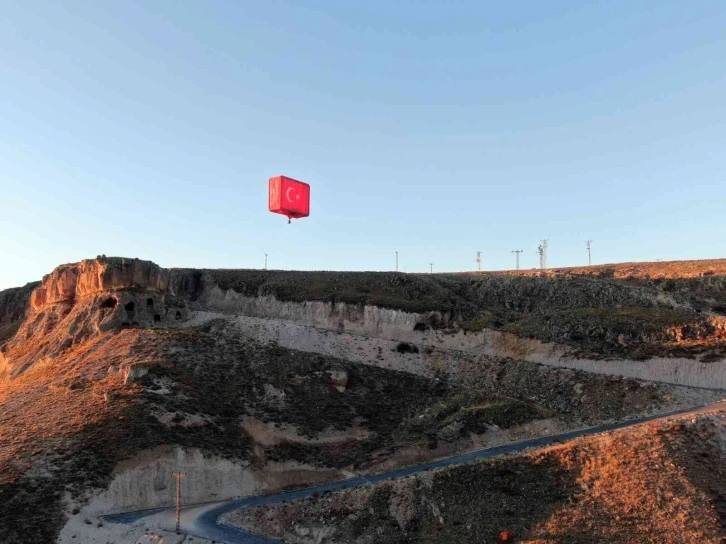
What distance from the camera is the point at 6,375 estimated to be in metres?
67.1

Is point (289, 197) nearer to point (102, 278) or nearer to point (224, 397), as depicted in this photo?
point (224, 397)

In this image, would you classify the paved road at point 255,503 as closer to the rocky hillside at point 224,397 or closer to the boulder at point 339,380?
the rocky hillside at point 224,397

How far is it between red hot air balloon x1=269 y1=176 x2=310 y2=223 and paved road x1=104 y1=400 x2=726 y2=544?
24.1m

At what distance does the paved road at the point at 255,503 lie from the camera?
114ft

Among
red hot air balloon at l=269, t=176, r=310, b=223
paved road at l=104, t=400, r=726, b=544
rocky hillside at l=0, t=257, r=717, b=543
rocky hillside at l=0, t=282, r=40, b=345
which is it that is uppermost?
red hot air balloon at l=269, t=176, r=310, b=223

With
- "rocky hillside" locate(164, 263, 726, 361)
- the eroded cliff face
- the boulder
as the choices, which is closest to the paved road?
"rocky hillside" locate(164, 263, 726, 361)

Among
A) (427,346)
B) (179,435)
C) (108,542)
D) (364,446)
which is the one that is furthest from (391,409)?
(108,542)

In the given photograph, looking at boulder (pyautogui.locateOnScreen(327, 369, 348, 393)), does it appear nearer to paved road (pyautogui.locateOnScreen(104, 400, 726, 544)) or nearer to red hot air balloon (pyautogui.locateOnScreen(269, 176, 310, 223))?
paved road (pyautogui.locateOnScreen(104, 400, 726, 544))

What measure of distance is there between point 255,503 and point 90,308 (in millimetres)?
41065

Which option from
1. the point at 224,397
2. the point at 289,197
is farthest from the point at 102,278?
the point at 289,197

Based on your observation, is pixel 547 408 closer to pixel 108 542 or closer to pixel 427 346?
pixel 427 346

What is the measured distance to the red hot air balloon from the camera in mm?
49969

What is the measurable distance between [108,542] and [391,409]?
92.9 ft

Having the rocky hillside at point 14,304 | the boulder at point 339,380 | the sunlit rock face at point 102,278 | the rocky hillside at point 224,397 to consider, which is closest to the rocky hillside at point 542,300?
the rocky hillside at point 224,397
